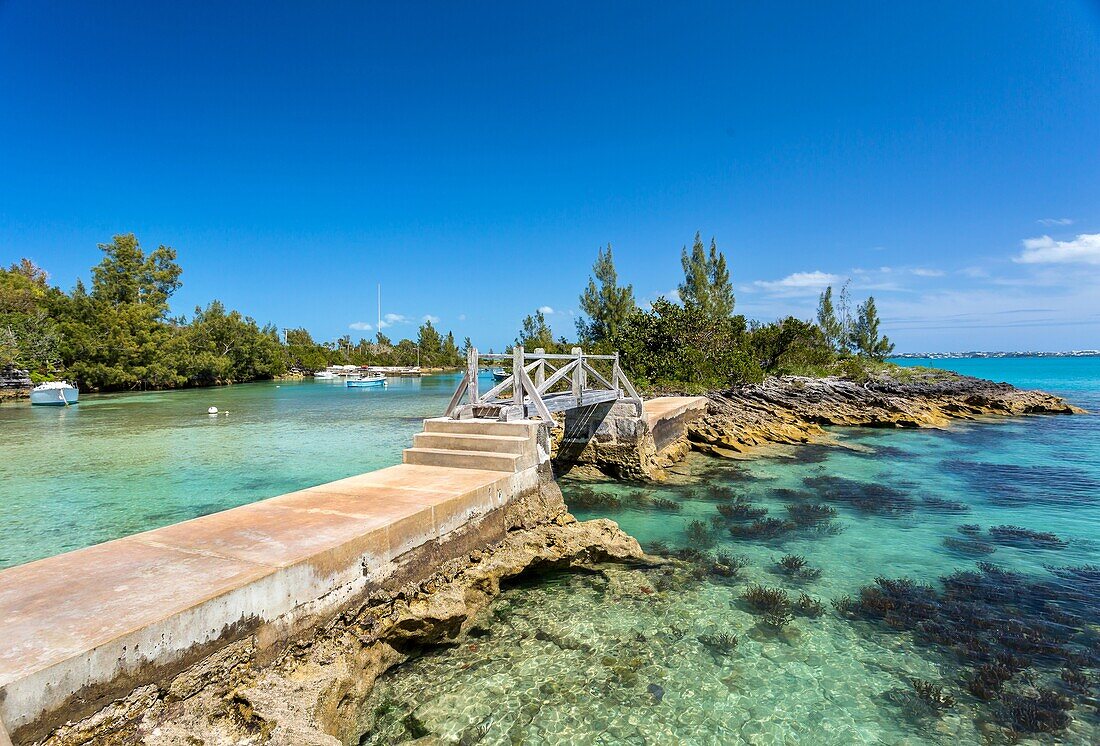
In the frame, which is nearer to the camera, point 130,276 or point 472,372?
point 472,372

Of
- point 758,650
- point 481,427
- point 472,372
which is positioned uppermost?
point 472,372

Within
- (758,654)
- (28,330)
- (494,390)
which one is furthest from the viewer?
(28,330)

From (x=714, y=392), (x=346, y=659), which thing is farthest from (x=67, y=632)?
(x=714, y=392)

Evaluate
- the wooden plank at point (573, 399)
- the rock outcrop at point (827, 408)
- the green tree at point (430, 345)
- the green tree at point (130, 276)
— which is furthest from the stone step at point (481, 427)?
the green tree at point (430, 345)

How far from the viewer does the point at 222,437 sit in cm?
2147

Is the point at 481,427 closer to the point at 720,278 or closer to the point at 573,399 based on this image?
the point at 573,399

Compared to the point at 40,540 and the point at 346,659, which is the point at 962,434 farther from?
the point at 40,540

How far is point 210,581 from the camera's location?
382cm

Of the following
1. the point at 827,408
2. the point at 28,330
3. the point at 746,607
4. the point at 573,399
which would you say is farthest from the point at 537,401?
the point at 28,330

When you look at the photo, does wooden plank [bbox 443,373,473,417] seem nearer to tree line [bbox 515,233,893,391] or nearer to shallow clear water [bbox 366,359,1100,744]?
shallow clear water [bbox 366,359,1100,744]

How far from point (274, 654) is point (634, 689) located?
10.9 feet

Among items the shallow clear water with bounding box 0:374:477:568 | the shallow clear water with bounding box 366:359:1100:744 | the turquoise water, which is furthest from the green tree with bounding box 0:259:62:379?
the shallow clear water with bounding box 366:359:1100:744

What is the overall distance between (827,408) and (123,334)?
6008cm

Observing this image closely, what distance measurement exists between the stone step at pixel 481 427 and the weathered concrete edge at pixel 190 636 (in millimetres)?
2825
